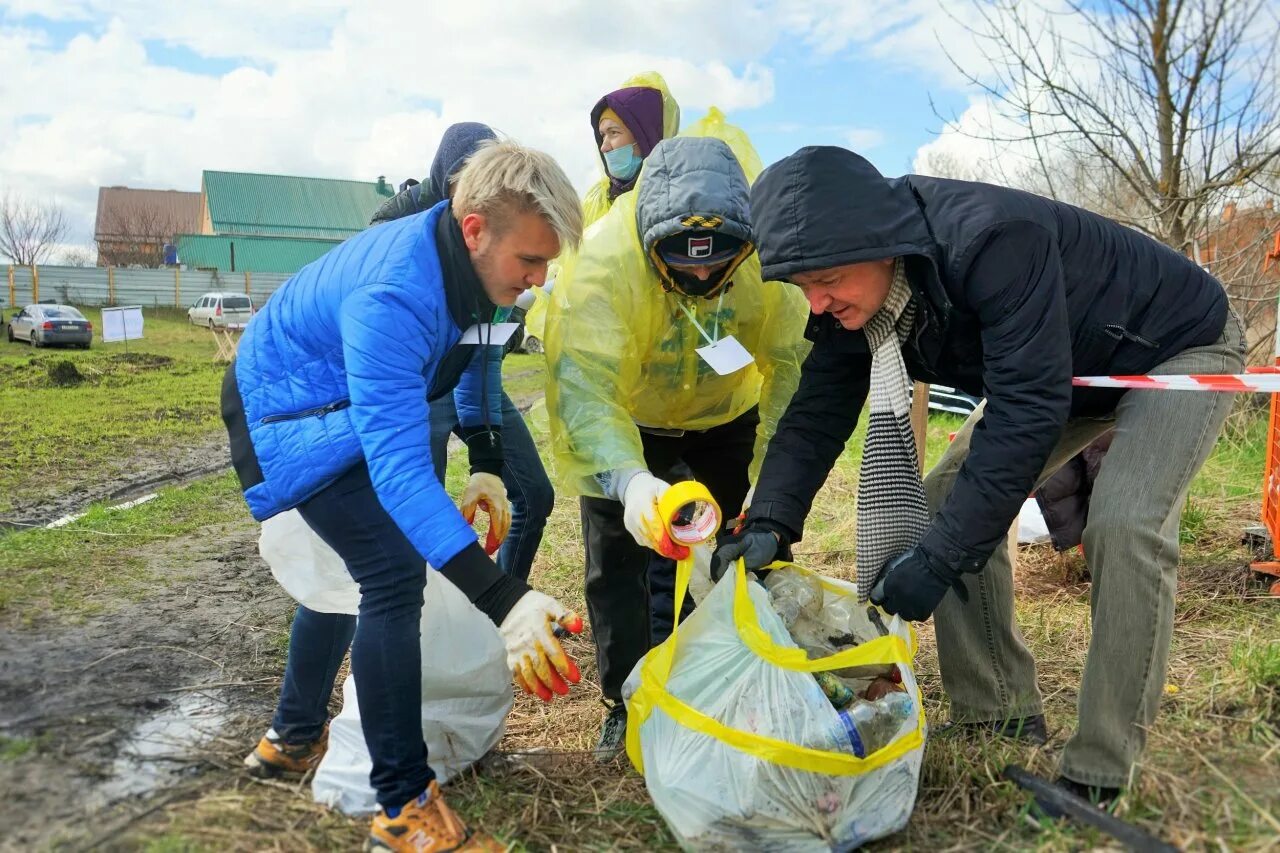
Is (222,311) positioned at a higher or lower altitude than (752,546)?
higher

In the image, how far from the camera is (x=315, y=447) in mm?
1970

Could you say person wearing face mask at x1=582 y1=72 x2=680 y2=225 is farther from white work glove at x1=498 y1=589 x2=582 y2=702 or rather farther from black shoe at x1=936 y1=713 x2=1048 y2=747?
black shoe at x1=936 y1=713 x2=1048 y2=747

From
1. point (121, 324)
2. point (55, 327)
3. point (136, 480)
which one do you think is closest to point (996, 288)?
point (136, 480)

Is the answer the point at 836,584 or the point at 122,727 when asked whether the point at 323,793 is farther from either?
the point at 836,584

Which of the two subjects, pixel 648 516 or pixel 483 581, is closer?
pixel 483 581

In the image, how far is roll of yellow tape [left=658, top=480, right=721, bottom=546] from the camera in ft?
6.86

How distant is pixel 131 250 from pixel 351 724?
44.7 meters

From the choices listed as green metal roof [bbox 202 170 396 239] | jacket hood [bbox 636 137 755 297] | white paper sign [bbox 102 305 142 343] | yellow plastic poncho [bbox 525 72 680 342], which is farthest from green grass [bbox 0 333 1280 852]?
green metal roof [bbox 202 170 396 239]

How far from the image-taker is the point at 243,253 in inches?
1329

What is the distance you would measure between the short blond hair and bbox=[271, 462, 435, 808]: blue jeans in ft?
1.91

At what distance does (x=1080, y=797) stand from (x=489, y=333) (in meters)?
1.56

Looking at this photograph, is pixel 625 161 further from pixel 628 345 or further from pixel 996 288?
pixel 996 288

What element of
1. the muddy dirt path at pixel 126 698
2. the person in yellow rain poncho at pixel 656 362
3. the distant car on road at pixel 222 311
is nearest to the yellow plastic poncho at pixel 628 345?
the person in yellow rain poncho at pixel 656 362

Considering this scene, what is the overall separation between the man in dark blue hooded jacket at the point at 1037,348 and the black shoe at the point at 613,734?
0.63 metres
